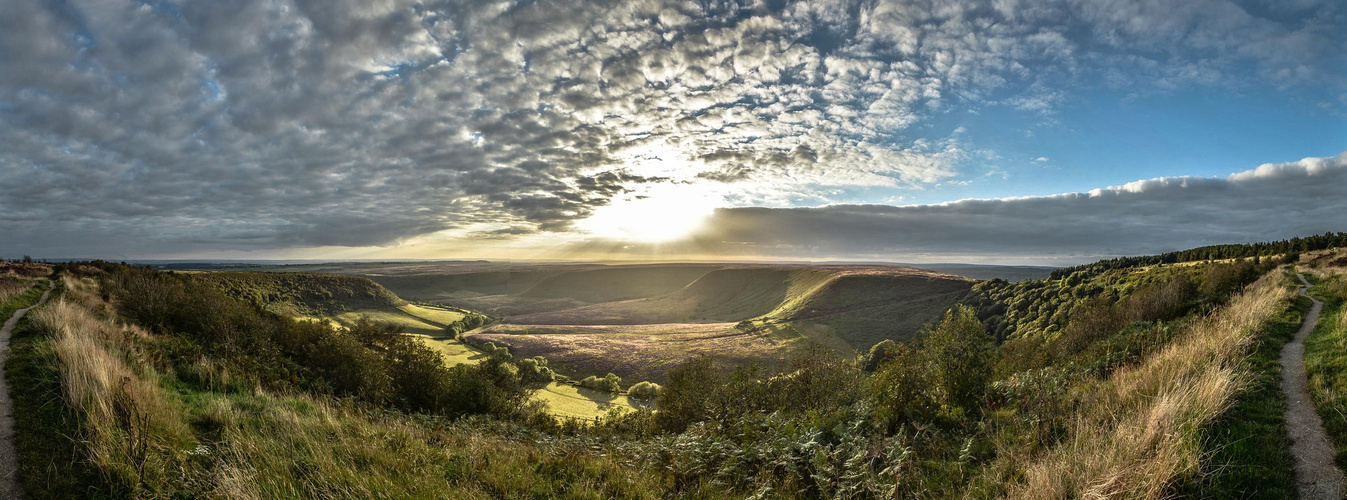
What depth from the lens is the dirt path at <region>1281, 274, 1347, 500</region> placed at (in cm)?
489

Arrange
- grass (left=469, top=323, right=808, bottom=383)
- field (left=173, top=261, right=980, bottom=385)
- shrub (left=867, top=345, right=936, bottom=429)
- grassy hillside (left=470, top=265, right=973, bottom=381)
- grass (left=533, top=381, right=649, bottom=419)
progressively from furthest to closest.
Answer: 1. field (left=173, top=261, right=980, bottom=385)
2. grassy hillside (left=470, top=265, right=973, bottom=381)
3. grass (left=469, top=323, right=808, bottom=383)
4. grass (left=533, top=381, right=649, bottom=419)
5. shrub (left=867, top=345, right=936, bottom=429)

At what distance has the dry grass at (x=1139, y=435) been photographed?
4766 mm

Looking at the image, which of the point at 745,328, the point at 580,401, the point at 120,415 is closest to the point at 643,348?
the point at 580,401

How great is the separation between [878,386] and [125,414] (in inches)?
531

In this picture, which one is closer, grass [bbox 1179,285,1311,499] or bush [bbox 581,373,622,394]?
grass [bbox 1179,285,1311,499]

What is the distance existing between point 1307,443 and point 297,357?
101 feet

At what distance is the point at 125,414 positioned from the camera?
21.6 feet

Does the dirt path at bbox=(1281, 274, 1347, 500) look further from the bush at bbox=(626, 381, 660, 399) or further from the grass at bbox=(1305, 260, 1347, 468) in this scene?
the bush at bbox=(626, 381, 660, 399)

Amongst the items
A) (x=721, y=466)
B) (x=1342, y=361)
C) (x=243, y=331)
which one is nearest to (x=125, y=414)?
(x=721, y=466)

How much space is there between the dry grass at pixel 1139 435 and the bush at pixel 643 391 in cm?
3832

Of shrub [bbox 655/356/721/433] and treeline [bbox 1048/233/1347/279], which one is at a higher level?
treeline [bbox 1048/233/1347/279]

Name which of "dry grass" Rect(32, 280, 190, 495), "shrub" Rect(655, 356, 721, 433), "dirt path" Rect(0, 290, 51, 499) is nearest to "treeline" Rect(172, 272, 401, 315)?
"shrub" Rect(655, 356, 721, 433)

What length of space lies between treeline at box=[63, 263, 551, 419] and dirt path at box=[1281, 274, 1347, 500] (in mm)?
19516

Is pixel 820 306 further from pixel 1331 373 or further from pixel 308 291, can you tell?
pixel 308 291
